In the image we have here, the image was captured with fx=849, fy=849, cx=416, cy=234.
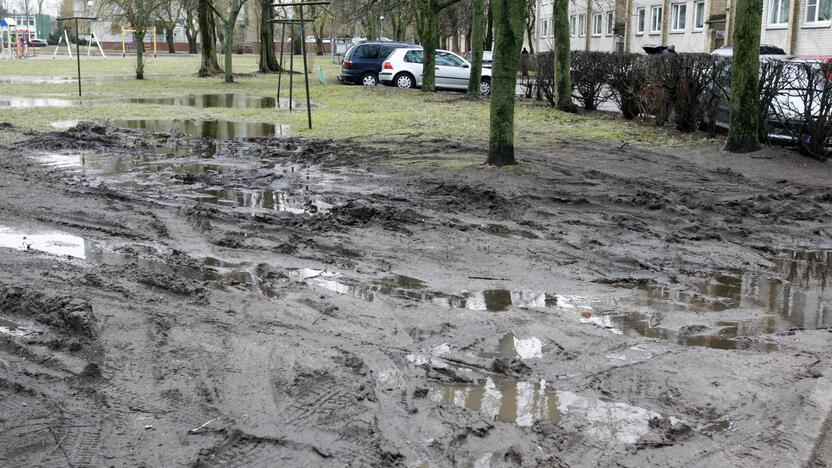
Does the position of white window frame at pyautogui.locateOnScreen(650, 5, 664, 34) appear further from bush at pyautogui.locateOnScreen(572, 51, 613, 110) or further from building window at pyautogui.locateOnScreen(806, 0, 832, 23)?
bush at pyautogui.locateOnScreen(572, 51, 613, 110)

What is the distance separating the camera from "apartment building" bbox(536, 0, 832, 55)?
1264 inches

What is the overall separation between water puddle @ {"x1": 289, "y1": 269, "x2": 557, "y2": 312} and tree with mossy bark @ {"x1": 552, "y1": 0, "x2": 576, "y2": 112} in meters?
14.5

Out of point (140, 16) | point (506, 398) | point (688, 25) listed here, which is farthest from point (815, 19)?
point (506, 398)

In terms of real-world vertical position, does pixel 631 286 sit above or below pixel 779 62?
below

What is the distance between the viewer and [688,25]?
141 ft

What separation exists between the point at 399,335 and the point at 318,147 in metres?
8.34

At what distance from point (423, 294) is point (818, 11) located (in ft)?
101

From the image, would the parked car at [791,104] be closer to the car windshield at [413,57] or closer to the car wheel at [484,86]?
the car wheel at [484,86]

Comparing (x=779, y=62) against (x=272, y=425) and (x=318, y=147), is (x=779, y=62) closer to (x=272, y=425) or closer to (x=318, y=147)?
(x=318, y=147)

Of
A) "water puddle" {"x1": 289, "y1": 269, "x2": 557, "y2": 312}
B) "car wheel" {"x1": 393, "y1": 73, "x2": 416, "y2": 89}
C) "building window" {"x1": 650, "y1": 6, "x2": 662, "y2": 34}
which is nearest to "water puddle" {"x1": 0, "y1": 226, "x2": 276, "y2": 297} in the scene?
"water puddle" {"x1": 289, "y1": 269, "x2": 557, "y2": 312}

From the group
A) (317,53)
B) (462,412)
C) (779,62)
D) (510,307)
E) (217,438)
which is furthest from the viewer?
(317,53)

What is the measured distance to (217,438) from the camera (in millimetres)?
3732

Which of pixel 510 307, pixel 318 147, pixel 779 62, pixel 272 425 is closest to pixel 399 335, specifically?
pixel 510 307

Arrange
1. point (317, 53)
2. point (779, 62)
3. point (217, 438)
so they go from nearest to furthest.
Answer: point (217, 438) < point (779, 62) < point (317, 53)
